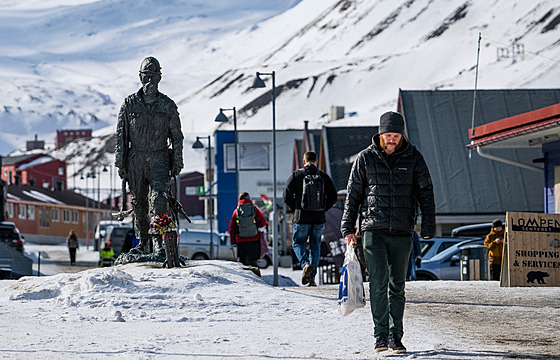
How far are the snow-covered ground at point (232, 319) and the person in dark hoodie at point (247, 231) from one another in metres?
3.09

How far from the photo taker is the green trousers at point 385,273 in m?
8.98

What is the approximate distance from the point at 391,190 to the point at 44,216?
9034 cm

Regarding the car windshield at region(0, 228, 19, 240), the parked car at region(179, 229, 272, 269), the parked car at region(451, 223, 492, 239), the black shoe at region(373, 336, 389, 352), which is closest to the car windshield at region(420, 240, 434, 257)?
the parked car at region(451, 223, 492, 239)

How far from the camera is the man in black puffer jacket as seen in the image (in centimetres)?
896

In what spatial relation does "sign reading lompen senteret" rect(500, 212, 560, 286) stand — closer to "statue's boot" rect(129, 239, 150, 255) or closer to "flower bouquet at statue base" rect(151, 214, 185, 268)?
"flower bouquet at statue base" rect(151, 214, 185, 268)

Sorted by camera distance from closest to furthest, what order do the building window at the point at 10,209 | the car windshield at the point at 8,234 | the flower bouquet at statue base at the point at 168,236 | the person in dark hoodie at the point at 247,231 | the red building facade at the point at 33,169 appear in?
1. the flower bouquet at statue base at the point at 168,236
2. the person in dark hoodie at the point at 247,231
3. the car windshield at the point at 8,234
4. the building window at the point at 10,209
5. the red building facade at the point at 33,169

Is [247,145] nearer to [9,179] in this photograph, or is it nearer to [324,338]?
[324,338]

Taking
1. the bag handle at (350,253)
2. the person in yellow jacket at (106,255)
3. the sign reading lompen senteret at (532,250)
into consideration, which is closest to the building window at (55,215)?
the person in yellow jacket at (106,255)

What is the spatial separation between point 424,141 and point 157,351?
28908mm

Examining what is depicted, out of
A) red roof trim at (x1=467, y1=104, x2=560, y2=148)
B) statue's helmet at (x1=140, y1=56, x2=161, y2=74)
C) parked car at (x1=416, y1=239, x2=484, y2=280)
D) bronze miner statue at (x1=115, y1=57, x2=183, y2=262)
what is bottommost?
parked car at (x1=416, y1=239, x2=484, y2=280)

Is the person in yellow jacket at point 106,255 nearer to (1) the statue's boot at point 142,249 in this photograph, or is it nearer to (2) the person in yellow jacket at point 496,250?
(2) the person in yellow jacket at point 496,250

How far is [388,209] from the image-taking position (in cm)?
896

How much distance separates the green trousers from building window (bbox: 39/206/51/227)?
293 ft

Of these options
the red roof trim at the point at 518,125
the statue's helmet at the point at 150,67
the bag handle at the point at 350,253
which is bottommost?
the bag handle at the point at 350,253
